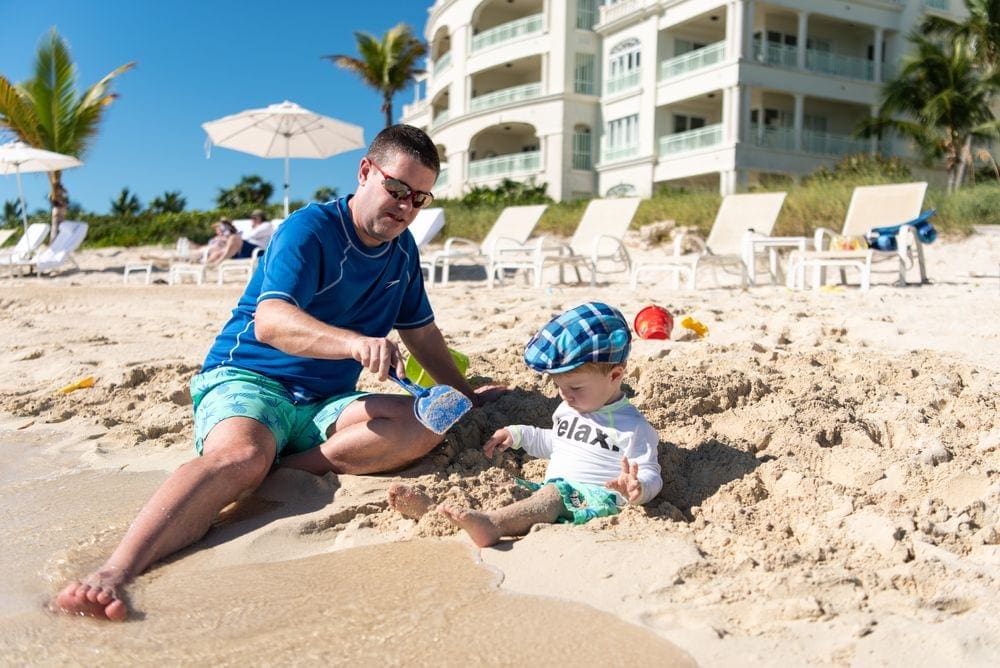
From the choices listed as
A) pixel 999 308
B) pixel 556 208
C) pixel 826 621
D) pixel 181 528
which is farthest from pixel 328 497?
pixel 556 208

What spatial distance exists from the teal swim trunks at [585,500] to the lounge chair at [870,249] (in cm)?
558

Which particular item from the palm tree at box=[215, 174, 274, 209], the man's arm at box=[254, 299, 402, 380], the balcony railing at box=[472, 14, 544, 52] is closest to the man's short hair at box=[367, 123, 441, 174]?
the man's arm at box=[254, 299, 402, 380]

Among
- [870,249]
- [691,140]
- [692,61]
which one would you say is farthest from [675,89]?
[870,249]

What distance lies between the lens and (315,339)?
2537 millimetres

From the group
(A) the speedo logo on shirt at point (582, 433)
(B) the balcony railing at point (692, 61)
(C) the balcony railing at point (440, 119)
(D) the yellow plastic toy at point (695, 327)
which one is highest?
(B) the balcony railing at point (692, 61)

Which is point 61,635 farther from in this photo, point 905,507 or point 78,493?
point 905,507

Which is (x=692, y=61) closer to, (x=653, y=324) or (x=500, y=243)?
(x=500, y=243)

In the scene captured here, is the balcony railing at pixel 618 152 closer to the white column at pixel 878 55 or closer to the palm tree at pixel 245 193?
the white column at pixel 878 55

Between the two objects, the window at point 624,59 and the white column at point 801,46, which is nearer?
the white column at point 801,46

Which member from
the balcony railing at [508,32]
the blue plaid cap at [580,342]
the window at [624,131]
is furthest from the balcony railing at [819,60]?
the blue plaid cap at [580,342]

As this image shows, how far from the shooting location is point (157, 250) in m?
21.7

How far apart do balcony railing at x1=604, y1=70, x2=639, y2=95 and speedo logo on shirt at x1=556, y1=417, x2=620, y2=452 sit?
25.6m

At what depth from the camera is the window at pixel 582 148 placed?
2814 cm

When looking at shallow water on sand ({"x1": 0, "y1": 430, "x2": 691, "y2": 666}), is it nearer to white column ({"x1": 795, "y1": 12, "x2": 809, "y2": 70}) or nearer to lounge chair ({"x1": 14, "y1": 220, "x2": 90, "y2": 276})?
lounge chair ({"x1": 14, "y1": 220, "x2": 90, "y2": 276})
